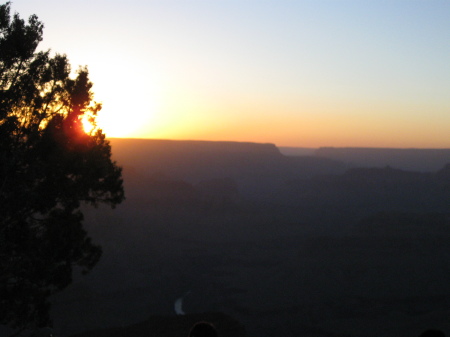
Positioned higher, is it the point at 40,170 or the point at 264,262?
the point at 40,170

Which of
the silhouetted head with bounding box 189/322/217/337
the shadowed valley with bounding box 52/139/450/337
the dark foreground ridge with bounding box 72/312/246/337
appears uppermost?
the silhouetted head with bounding box 189/322/217/337

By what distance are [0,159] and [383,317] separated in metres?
52.8

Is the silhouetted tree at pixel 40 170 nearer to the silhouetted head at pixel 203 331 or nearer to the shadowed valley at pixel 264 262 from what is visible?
the silhouetted head at pixel 203 331

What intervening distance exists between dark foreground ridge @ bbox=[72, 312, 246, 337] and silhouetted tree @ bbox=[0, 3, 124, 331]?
1157 cm

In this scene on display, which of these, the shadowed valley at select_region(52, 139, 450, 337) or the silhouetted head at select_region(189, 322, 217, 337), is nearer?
the silhouetted head at select_region(189, 322, 217, 337)

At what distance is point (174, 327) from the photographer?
2678cm

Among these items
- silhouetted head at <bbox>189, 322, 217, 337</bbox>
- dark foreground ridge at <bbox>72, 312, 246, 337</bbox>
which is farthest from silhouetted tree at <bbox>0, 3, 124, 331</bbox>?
dark foreground ridge at <bbox>72, 312, 246, 337</bbox>

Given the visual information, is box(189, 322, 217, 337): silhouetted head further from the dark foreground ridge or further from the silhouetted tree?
the dark foreground ridge

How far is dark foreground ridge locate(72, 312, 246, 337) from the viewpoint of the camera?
25328 mm

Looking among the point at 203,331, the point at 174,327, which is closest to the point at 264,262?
the point at 174,327

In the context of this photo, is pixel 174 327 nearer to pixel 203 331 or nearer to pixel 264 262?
pixel 203 331

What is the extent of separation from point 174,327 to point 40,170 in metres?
16.4

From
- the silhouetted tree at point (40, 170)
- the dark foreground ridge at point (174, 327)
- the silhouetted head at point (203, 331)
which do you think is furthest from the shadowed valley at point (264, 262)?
the silhouetted head at point (203, 331)

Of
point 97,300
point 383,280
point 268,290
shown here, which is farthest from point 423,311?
point 97,300
